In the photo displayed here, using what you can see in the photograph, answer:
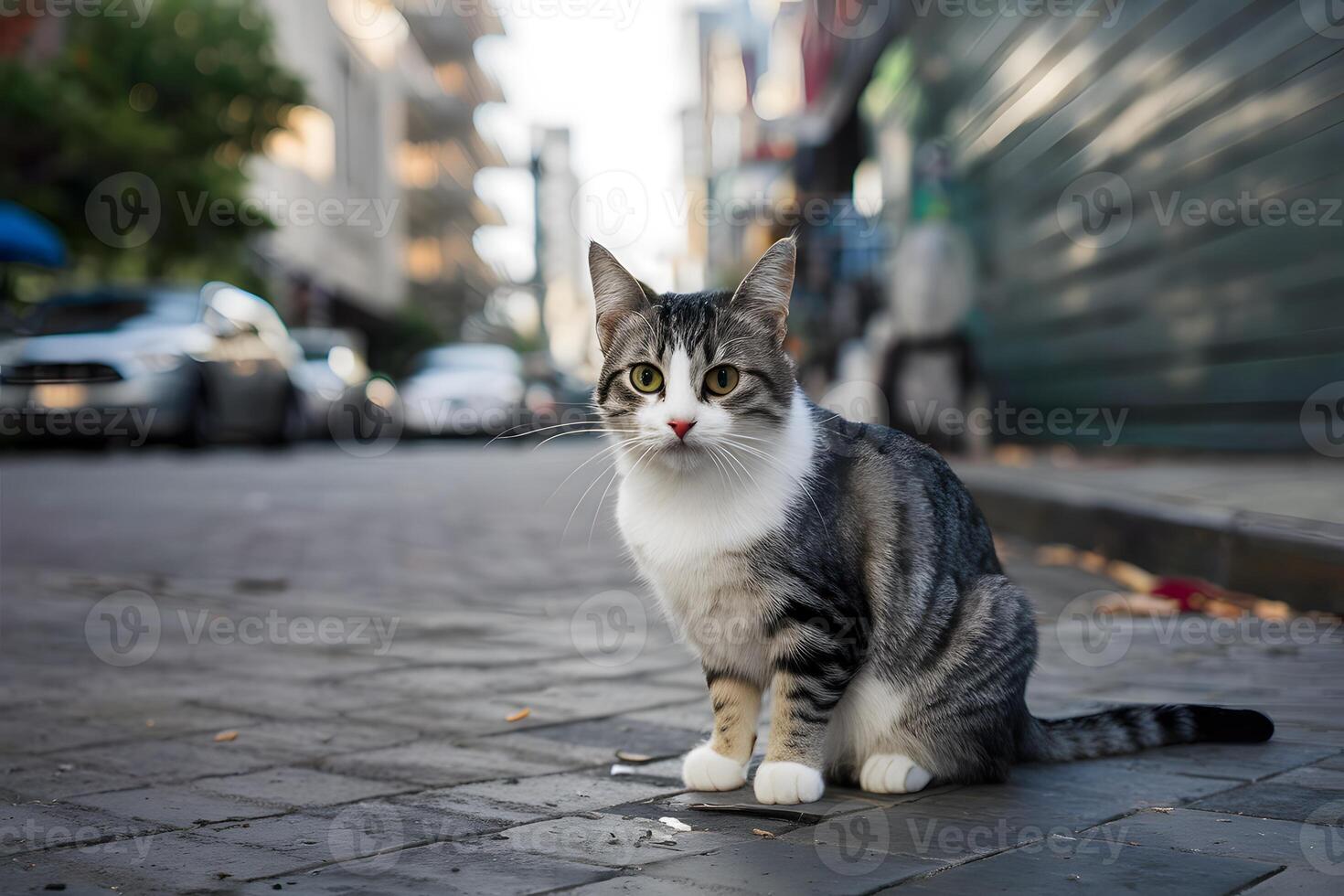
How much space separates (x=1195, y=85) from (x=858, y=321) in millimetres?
11435

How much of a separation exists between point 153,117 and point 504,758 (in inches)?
697

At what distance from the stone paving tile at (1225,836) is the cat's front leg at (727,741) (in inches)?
29.9

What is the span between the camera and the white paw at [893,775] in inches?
110

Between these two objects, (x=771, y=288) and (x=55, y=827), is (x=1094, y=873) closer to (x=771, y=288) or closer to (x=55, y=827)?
(x=771, y=288)

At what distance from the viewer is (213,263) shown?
2047 cm

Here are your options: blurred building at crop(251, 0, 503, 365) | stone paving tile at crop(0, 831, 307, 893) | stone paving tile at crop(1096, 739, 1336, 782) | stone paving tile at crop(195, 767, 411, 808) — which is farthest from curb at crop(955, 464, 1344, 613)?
blurred building at crop(251, 0, 503, 365)

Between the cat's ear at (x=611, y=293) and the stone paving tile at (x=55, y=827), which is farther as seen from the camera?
the cat's ear at (x=611, y=293)

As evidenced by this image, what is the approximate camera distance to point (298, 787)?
9.34 ft

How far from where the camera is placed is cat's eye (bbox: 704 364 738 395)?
2943 mm

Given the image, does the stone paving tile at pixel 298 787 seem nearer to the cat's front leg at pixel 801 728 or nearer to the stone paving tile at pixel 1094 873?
the cat's front leg at pixel 801 728

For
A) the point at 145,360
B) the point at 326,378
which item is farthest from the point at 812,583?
the point at 326,378

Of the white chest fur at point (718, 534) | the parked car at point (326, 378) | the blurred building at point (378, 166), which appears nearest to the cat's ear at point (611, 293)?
the white chest fur at point (718, 534)

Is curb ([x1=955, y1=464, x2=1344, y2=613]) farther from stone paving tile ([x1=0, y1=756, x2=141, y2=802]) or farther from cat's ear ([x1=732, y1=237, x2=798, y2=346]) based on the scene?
stone paving tile ([x1=0, y1=756, x2=141, y2=802])

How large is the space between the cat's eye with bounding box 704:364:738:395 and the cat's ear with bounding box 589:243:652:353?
0.88 ft
